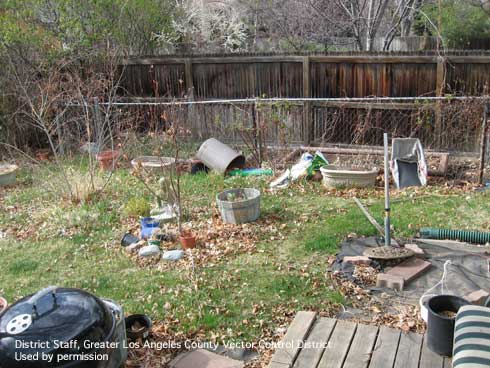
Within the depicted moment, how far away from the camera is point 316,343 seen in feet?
12.7

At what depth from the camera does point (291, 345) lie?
12.6 feet

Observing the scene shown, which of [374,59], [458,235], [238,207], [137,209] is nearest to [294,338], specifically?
[238,207]

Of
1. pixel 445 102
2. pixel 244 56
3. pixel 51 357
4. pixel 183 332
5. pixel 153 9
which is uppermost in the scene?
pixel 153 9

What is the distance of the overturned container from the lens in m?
8.73

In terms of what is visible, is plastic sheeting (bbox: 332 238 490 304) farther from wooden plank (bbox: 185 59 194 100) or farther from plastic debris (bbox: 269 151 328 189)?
wooden plank (bbox: 185 59 194 100)

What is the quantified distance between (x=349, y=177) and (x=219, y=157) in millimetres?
2236

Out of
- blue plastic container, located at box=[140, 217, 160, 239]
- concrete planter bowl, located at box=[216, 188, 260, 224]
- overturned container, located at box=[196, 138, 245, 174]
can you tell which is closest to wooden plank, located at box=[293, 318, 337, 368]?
concrete planter bowl, located at box=[216, 188, 260, 224]

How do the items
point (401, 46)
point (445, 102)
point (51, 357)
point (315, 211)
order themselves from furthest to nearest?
point (401, 46) < point (445, 102) < point (315, 211) < point (51, 357)

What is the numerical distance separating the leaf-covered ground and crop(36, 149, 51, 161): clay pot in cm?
186

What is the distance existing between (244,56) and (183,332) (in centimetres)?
717

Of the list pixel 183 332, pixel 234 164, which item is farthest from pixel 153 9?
pixel 183 332

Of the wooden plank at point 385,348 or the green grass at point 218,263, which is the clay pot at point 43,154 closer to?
the green grass at point 218,263

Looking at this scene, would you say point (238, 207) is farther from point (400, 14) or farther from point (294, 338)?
point (400, 14)

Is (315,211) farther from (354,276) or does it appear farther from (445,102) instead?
(445,102)
